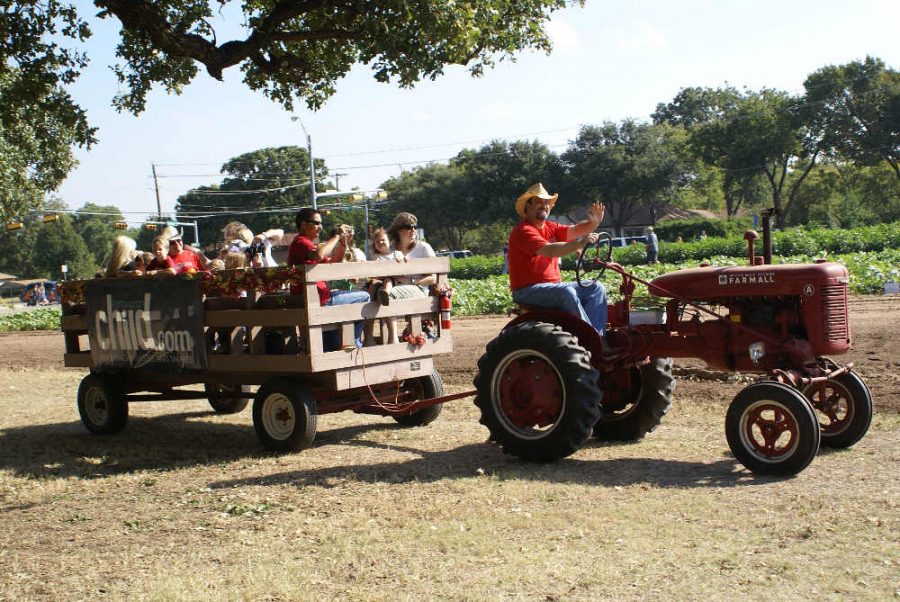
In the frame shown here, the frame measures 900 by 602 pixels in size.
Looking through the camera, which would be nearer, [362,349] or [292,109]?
[362,349]

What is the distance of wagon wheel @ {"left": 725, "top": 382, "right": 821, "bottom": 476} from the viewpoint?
6355 mm

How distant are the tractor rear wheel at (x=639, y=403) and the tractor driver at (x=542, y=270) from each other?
0.67m

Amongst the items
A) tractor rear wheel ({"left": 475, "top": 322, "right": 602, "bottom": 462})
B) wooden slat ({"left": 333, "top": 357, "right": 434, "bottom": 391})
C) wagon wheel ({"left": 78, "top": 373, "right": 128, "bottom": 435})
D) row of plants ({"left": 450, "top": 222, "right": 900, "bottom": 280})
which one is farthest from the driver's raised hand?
row of plants ({"left": 450, "top": 222, "right": 900, "bottom": 280})

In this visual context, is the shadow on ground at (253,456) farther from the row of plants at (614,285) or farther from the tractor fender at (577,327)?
the row of plants at (614,285)

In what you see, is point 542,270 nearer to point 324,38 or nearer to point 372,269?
point 372,269

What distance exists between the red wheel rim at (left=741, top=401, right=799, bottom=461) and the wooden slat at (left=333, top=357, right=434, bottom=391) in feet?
10.6

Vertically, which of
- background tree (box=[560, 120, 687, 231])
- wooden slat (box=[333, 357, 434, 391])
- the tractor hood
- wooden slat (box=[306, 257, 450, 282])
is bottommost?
wooden slat (box=[333, 357, 434, 391])

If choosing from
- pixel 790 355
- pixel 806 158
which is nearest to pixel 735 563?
pixel 790 355

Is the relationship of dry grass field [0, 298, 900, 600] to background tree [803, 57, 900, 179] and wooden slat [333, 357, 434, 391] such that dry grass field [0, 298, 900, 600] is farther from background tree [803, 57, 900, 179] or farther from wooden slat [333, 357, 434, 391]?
background tree [803, 57, 900, 179]

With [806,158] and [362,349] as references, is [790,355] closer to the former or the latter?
[362,349]

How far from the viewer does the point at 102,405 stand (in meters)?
9.95

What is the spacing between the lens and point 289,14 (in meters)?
9.91

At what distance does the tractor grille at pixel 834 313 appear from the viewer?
680 cm

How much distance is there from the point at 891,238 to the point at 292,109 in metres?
28.0
